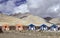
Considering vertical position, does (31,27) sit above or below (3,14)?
below

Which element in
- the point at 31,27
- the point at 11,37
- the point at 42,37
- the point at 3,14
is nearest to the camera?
the point at 11,37

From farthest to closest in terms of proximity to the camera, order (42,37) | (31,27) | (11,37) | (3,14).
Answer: (3,14), (31,27), (42,37), (11,37)

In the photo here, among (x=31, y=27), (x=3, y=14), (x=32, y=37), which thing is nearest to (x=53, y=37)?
(x=32, y=37)

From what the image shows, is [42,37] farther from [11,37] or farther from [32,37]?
[11,37]

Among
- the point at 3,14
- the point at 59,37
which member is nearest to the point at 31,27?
the point at 59,37

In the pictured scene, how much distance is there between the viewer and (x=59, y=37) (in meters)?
26.1

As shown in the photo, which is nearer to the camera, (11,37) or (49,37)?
(11,37)

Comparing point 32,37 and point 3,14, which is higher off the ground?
point 3,14

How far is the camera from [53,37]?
2541 centimetres

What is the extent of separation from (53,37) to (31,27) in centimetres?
2506

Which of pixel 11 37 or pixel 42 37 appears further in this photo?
pixel 42 37

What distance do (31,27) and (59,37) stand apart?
24.5 metres

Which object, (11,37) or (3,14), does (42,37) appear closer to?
(11,37)

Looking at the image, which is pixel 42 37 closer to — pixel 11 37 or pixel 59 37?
pixel 59 37
